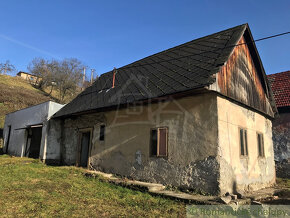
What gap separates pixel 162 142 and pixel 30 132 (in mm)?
10167

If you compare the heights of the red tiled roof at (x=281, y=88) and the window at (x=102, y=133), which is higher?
the red tiled roof at (x=281, y=88)

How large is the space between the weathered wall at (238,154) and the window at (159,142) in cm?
180

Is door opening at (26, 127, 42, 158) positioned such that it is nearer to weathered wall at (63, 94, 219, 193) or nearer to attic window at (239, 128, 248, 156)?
weathered wall at (63, 94, 219, 193)

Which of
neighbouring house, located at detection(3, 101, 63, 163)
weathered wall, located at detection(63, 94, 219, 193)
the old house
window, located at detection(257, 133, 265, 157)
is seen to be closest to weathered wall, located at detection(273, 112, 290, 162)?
the old house

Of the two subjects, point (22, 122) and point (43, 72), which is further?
point (43, 72)

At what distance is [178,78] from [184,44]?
4195 millimetres

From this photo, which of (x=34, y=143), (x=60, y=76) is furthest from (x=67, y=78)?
(x=34, y=143)

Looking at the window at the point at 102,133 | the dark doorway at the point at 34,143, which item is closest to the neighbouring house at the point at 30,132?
the dark doorway at the point at 34,143

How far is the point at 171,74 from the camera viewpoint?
8.52 m

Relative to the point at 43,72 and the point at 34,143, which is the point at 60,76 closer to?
the point at 43,72

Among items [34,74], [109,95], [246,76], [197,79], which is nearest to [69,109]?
[109,95]

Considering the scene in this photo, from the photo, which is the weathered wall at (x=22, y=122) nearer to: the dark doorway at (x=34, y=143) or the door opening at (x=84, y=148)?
the dark doorway at (x=34, y=143)

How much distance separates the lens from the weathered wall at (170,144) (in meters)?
6.50

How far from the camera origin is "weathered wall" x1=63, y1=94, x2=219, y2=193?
650cm
